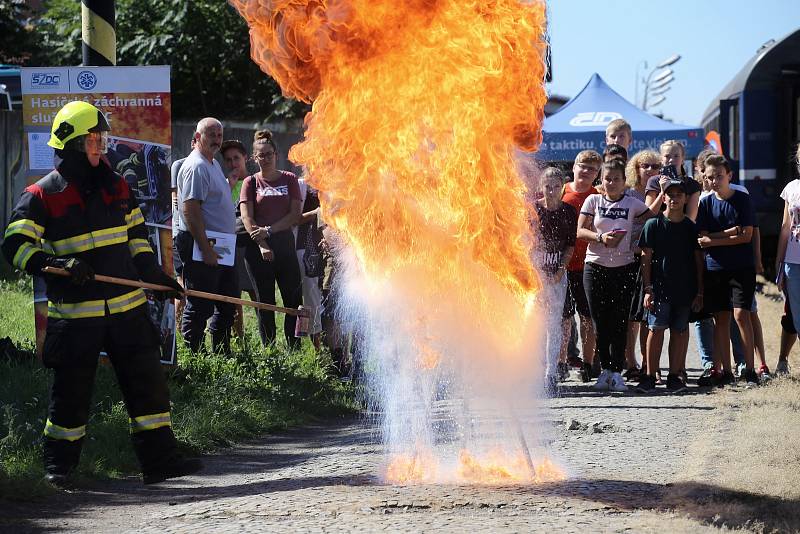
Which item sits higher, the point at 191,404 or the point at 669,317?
the point at 669,317

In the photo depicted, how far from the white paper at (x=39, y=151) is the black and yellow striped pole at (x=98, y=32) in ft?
2.41

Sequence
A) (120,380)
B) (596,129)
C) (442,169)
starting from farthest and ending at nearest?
1. (596,129)
2. (120,380)
3. (442,169)

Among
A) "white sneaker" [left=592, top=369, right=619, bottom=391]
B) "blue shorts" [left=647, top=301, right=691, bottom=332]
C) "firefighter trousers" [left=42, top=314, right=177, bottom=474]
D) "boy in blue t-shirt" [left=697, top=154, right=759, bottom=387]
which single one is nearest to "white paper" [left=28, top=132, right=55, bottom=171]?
"firefighter trousers" [left=42, top=314, right=177, bottom=474]

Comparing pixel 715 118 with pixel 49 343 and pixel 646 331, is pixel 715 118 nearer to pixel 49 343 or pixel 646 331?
pixel 646 331

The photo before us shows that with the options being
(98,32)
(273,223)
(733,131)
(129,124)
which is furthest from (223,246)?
(733,131)

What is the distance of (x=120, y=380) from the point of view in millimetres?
7145

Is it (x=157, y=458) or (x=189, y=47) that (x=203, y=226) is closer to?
(x=157, y=458)

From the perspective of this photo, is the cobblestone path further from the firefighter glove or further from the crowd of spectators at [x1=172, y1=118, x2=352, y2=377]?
the crowd of spectators at [x1=172, y1=118, x2=352, y2=377]

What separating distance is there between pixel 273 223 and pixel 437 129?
435 centimetres

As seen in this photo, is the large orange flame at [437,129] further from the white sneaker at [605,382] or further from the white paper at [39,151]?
the white sneaker at [605,382]

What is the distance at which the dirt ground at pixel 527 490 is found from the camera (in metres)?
5.58

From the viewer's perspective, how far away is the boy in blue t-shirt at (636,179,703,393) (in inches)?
413

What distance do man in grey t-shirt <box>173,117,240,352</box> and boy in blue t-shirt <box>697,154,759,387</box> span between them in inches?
176

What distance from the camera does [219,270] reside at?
993cm
